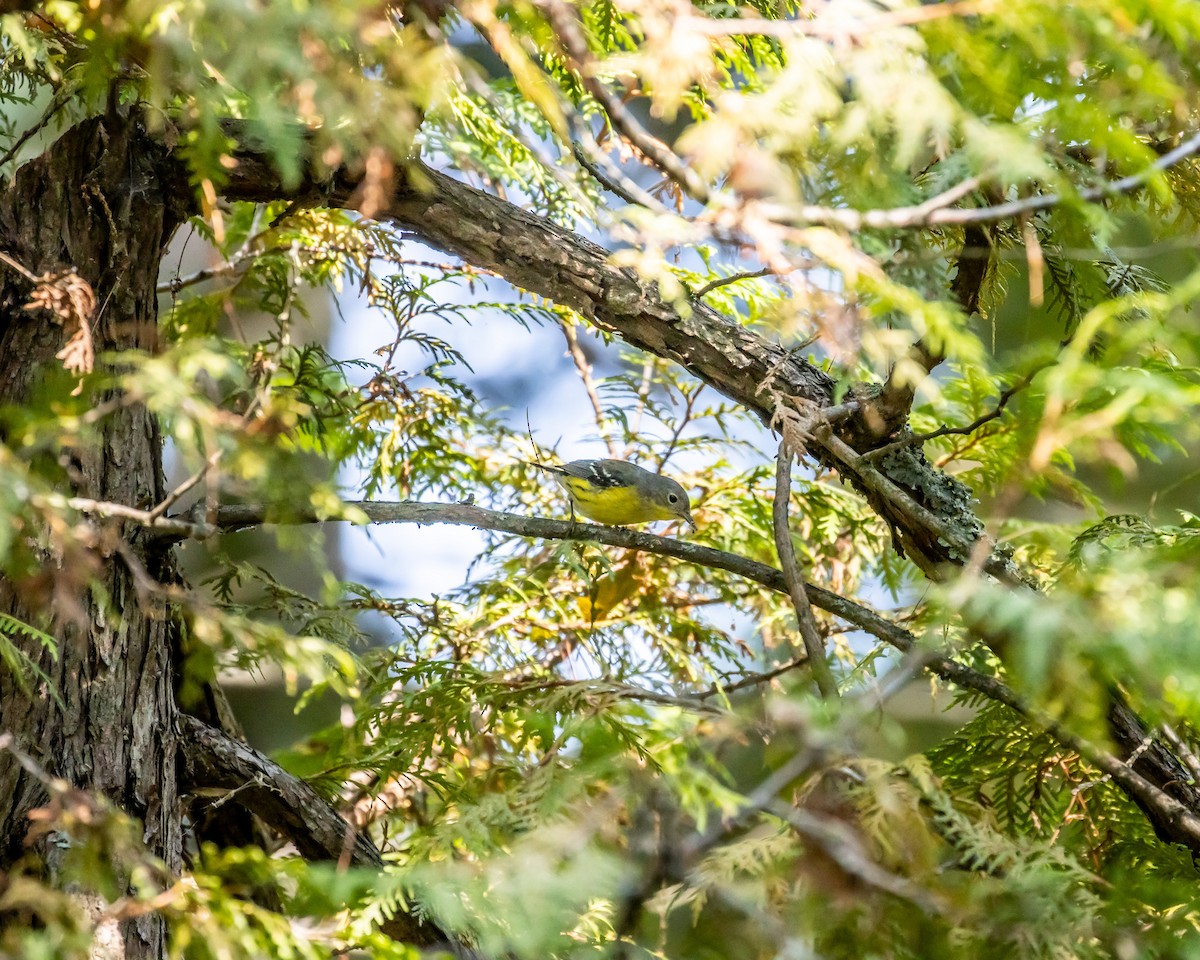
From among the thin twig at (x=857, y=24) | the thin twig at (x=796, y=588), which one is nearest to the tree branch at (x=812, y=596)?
the thin twig at (x=796, y=588)

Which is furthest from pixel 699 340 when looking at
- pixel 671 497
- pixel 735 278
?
pixel 671 497

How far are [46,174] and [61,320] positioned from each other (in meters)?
0.38

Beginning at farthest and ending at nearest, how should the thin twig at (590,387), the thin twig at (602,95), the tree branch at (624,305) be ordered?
the thin twig at (590,387), the tree branch at (624,305), the thin twig at (602,95)

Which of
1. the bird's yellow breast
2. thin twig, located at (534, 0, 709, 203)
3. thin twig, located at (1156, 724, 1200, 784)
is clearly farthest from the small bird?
thin twig, located at (534, 0, 709, 203)

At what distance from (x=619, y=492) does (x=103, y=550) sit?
1782 millimetres

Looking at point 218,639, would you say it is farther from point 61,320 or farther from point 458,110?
point 458,110

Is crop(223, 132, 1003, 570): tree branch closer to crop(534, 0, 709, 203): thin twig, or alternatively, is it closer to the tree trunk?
the tree trunk

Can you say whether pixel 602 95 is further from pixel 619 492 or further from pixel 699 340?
pixel 619 492

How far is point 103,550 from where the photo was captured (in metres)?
1.74

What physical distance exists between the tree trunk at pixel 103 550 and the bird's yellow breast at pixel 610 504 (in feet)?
4.61

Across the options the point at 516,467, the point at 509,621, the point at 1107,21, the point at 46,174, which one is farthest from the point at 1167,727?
the point at 46,174

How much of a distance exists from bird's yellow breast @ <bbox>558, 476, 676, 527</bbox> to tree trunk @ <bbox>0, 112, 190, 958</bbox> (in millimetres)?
1405

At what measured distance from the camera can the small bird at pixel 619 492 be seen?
3.20 meters

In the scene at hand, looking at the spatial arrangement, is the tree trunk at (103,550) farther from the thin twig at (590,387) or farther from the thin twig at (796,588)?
the thin twig at (590,387)
